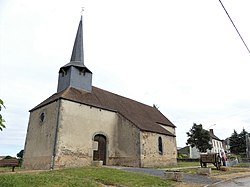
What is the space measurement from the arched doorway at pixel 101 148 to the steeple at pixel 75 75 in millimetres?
4904

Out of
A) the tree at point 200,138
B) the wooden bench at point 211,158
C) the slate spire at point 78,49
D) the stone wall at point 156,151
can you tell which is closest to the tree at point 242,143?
the tree at point 200,138

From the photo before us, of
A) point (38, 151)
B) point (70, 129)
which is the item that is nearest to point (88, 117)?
point (70, 129)

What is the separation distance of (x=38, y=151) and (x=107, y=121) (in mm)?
6293

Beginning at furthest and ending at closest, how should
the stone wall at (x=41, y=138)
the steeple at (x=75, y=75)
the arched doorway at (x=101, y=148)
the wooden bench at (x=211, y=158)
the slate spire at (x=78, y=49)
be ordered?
the slate spire at (x=78, y=49) < the steeple at (x=75, y=75) < the arched doorway at (x=101, y=148) < the stone wall at (x=41, y=138) < the wooden bench at (x=211, y=158)

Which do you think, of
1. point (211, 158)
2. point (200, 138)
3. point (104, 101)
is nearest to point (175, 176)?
point (211, 158)

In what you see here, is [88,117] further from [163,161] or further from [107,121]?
[163,161]

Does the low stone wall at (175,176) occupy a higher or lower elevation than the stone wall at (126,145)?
lower

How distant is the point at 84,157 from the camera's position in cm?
1791

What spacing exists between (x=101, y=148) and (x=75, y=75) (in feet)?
23.6

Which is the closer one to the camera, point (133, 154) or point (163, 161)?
point (133, 154)

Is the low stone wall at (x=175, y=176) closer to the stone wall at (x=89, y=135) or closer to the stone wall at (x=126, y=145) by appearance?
the stone wall at (x=126, y=145)

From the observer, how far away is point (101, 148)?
19.7 m

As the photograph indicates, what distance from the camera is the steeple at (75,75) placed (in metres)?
20.8

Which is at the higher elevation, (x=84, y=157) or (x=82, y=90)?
(x=82, y=90)
